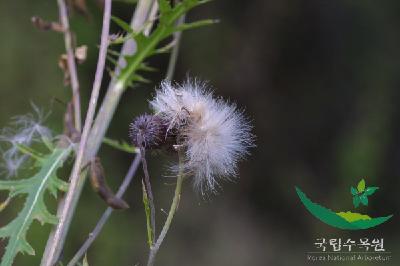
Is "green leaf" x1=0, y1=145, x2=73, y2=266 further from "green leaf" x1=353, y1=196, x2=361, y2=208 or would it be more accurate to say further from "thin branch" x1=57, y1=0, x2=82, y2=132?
"green leaf" x1=353, y1=196, x2=361, y2=208

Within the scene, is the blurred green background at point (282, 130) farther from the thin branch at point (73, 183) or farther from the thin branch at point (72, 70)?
the thin branch at point (73, 183)

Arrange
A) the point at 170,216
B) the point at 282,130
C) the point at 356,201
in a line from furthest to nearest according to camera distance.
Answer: the point at 282,130, the point at 356,201, the point at 170,216

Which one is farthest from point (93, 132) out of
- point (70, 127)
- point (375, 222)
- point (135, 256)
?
point (135, 256)

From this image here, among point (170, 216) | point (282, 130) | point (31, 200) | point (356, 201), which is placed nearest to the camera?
point (170, 216)

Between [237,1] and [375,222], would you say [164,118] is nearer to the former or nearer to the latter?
[375,222]

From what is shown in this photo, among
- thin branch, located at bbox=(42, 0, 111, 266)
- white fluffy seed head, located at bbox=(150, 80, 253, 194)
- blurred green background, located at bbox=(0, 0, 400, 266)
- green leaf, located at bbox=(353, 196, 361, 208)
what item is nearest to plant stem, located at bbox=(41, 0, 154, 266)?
thin branch, located at bbox=(42, 0, 111, 266)

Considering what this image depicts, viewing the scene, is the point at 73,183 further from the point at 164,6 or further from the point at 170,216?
the point at 164,6

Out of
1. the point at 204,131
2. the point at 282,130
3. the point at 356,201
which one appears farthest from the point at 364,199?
the point at 282,130

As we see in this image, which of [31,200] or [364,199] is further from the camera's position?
[364,199]
